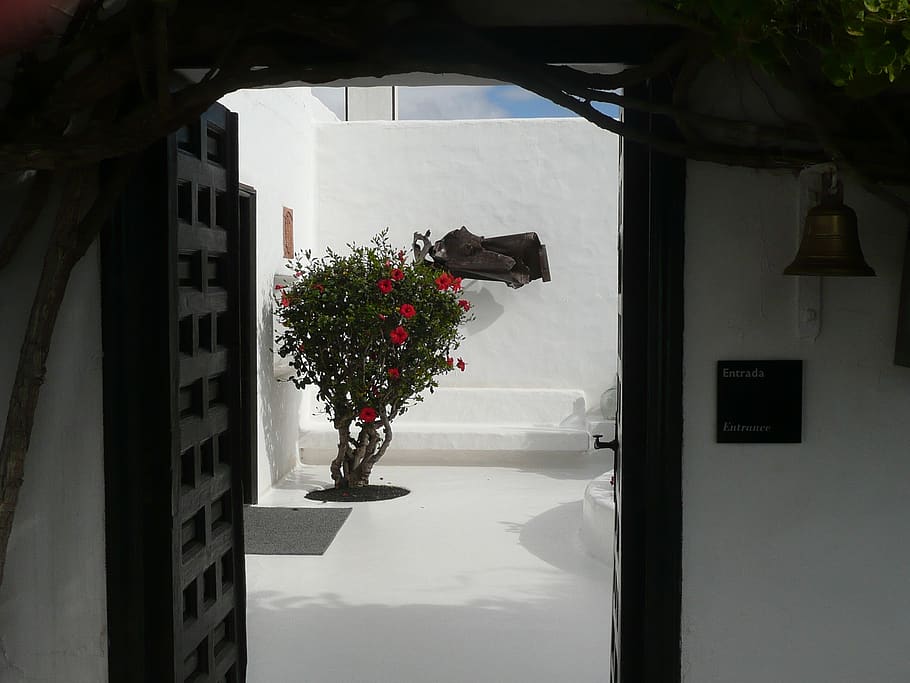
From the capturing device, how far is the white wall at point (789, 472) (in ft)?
8.86

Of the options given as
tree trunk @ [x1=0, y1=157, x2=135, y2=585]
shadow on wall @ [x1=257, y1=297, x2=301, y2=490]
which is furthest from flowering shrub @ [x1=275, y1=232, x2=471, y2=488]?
tree trunk @ [x1=0, y1=157, x2=135, y2=585]

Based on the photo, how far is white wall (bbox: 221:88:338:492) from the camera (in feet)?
22.9

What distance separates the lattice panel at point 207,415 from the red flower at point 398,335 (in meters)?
3.31

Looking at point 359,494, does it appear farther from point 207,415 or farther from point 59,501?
point 59,501

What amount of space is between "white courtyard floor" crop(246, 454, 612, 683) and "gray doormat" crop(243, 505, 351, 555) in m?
0.09

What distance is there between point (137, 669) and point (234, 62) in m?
1.66

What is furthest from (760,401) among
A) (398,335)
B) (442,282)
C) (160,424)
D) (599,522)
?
(442,282)

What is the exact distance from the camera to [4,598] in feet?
9.40

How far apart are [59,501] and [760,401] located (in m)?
1.94

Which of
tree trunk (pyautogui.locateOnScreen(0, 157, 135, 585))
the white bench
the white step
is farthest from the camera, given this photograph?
the white bench

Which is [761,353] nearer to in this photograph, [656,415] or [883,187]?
[656,415]

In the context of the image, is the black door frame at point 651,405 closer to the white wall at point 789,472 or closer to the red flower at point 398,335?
the white wall at point 789,472

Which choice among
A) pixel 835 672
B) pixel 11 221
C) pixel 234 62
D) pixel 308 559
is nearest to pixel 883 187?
pixel 835 672

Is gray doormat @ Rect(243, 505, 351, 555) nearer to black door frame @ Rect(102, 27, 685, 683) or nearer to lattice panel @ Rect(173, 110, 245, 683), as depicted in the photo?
lattice panel @ Rect(173, 110, 245, 683)
